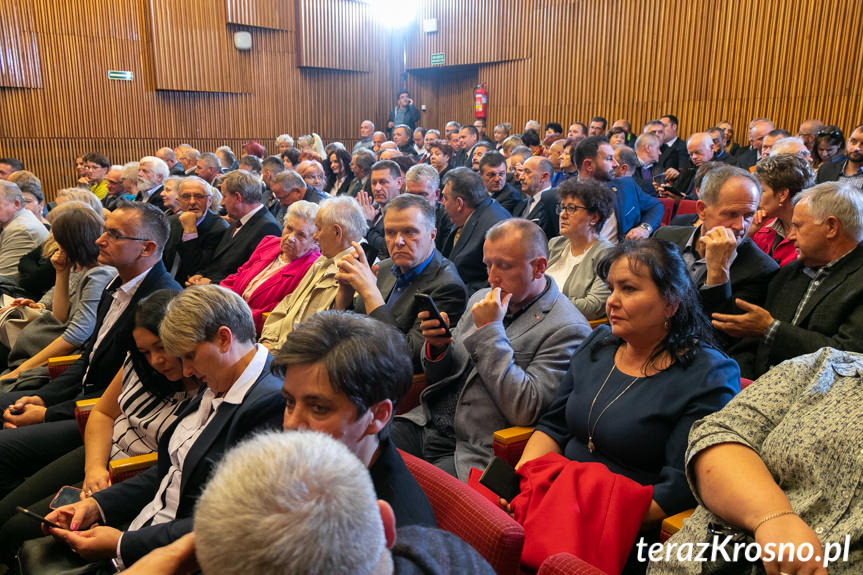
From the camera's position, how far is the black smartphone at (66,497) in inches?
81.0

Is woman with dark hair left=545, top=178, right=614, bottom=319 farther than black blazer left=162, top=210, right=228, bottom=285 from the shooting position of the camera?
No

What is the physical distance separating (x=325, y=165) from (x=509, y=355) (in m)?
6.64

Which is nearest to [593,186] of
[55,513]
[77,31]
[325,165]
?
[55,513]

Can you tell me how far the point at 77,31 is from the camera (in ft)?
32.8

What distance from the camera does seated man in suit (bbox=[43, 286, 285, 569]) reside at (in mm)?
1708

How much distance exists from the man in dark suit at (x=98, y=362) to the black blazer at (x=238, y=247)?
122cm

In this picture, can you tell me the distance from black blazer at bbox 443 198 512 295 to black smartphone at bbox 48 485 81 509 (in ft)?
7.79

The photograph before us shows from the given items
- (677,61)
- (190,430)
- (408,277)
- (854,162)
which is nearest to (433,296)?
(408,277)

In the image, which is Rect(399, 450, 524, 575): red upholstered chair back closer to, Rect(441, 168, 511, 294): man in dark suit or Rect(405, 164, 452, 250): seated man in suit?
Rect(441, 168, 511, 294): man in dark suit

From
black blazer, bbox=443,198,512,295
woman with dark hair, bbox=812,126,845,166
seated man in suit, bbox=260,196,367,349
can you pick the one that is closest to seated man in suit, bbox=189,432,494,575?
seated man in suit, bbox=260,196,367,349

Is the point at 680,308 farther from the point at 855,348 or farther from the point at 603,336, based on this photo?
the point at 855,348

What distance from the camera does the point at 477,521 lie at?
131 cm

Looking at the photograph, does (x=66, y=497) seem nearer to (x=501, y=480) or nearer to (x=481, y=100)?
(x=501, y=480)

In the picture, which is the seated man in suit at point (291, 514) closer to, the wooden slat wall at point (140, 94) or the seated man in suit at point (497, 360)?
the seated man in suit at point (497, 360)
